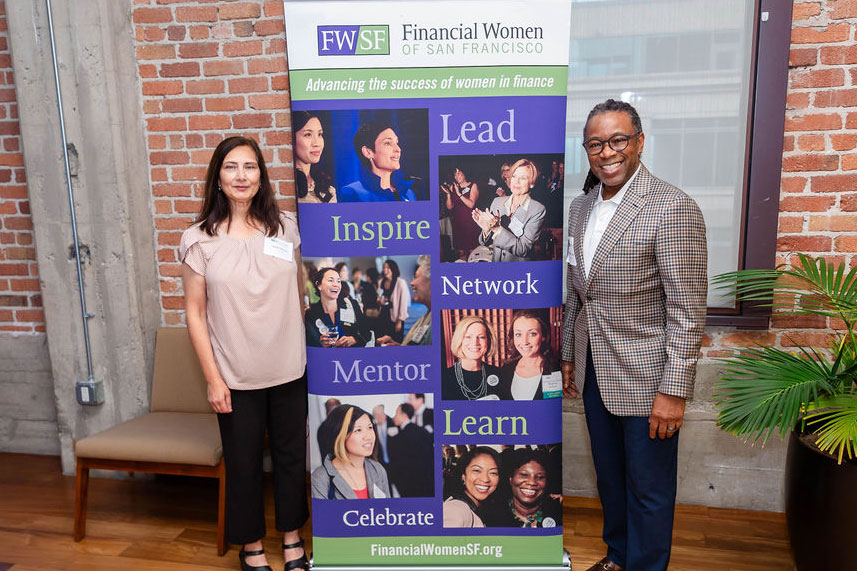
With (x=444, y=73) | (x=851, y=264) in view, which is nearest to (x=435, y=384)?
(x=444, y=73)

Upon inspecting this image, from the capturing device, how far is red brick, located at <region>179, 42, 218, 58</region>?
9.21ft

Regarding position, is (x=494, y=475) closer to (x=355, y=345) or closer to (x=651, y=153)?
(x=355, y=345)

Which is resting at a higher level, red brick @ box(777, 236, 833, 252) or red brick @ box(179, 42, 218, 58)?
red brick @ box(179, 42, 218, 58)

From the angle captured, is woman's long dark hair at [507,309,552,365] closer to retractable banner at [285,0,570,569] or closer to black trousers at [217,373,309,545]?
retractable banner at [285,0,570,569]

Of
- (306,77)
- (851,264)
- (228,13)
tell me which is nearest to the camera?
(306,77)

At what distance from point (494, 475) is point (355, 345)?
73 centimetres

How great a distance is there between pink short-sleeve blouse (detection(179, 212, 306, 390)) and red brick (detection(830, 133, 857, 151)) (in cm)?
223

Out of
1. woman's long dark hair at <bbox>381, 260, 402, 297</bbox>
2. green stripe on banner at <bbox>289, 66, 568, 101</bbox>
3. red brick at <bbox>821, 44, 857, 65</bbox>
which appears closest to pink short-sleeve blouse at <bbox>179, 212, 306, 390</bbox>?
woman's long dark hair at <bbox>381, 260, 402, 297</bbox>

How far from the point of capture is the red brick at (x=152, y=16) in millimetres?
2824

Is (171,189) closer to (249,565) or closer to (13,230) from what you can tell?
(13,230)

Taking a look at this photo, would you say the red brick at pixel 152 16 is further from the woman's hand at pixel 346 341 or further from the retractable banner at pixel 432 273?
the woman's hand at pixel 346 341

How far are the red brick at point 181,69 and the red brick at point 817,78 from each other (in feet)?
8.70

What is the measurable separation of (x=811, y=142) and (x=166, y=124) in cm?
293

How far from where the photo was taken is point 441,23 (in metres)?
2.02
